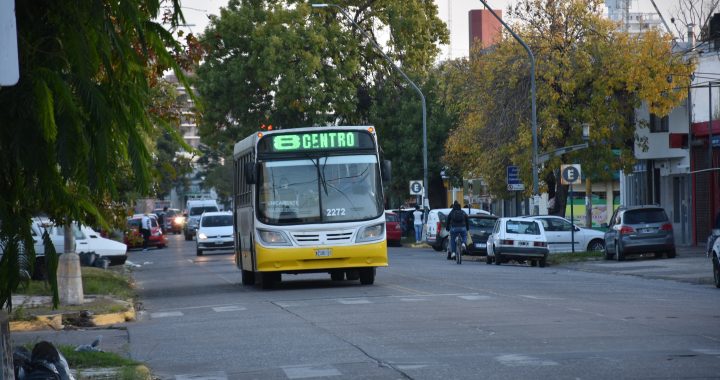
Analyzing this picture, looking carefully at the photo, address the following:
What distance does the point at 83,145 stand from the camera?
18.7 ft

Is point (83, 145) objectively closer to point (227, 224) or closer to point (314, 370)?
point (314, 370)

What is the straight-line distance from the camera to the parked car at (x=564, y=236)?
4166 cm

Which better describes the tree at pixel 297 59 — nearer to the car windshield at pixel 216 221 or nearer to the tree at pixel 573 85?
the car windshield at pixel 216 221

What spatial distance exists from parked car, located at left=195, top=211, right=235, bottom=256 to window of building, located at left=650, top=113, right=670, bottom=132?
55.2ft

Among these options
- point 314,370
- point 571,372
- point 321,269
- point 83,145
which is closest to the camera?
point 83,145

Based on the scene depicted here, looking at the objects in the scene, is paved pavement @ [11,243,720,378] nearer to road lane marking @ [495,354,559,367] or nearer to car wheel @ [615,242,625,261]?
car wheel @ [615,242,625,261]

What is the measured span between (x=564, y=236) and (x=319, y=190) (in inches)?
732

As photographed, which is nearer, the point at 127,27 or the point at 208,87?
the point at 127,27

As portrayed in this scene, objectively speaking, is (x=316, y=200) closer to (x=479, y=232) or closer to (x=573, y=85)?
(x=479, y=232)

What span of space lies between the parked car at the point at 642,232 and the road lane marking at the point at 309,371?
1013 inches

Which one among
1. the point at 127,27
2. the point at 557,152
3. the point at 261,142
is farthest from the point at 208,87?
the point at 127,27

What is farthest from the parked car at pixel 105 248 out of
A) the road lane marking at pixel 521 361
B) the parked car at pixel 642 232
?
the road lane marking at pixel 521 361

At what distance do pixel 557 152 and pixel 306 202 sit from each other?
775 inches

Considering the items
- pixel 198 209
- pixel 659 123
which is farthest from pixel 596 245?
pixel 198 209
